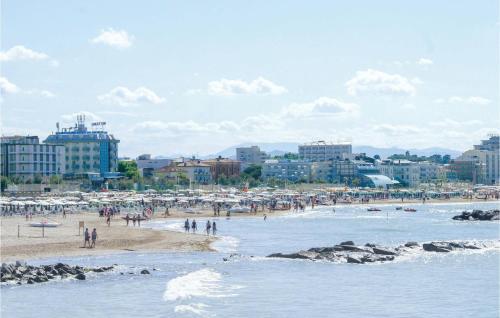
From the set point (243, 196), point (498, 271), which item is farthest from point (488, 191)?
point (498, 271)

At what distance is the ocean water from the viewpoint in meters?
29.8

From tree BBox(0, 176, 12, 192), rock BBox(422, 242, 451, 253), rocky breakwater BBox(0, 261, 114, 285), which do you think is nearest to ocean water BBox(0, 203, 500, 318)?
rocky breakwater BBox(0, 261, 114, 285)

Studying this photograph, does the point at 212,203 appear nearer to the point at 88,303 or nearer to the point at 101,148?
the point at 101,148

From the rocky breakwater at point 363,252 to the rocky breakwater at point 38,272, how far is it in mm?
11822

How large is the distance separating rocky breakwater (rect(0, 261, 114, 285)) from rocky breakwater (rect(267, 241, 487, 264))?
38.8ft

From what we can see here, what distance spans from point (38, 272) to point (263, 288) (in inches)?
366

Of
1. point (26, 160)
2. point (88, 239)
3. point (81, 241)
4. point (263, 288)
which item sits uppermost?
point (26, 160)

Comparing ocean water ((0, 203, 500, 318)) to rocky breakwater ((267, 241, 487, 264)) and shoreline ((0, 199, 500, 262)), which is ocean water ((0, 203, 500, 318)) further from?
shoreline ((0, 199, 500, 262))

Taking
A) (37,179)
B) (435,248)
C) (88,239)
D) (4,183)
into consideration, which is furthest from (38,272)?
(37,179)

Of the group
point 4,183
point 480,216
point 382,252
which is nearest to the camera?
point 382,252

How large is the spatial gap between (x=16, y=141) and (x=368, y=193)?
6280 centimetres

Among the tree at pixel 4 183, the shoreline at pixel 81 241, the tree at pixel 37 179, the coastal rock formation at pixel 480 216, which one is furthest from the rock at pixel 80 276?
the tree at pixel 37 179

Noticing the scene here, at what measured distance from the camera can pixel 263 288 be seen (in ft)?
113

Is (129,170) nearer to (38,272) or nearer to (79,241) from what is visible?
(79,241)
